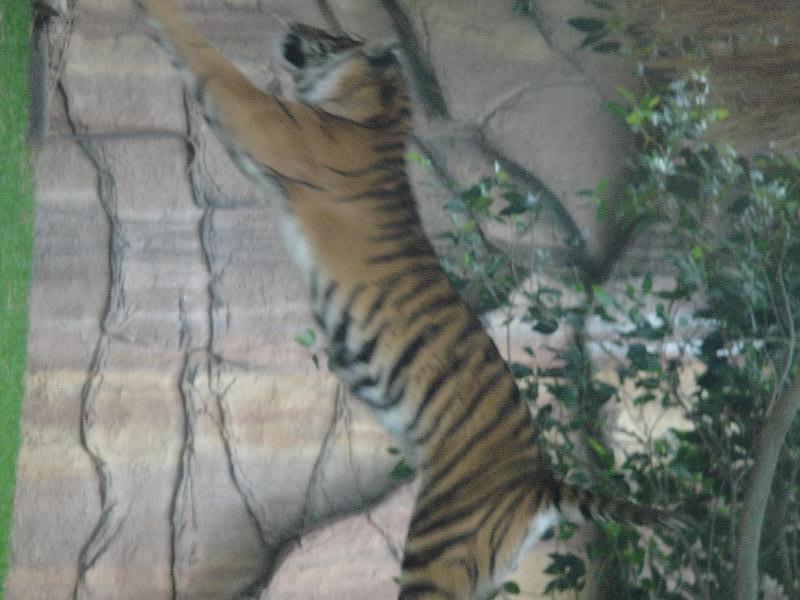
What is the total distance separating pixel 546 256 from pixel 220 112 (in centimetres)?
A: 72

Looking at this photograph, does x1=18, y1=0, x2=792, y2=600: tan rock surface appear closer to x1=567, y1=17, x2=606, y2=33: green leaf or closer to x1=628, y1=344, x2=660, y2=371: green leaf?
x1=567, y1=17, x2=606, y2=33: green leaf

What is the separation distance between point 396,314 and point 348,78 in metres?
0.36

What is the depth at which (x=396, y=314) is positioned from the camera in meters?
1.41

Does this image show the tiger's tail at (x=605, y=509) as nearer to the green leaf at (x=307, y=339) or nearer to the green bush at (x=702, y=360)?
the green bush at (x=702, y=360)

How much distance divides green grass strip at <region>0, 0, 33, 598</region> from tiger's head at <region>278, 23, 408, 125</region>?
1.34 feet

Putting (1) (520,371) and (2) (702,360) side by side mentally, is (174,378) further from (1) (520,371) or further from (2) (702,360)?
(2) (702,360)

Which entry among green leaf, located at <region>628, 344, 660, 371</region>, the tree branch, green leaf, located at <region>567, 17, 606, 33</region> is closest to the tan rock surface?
green leaf, located at <region>567, 17, 606, 33</region>

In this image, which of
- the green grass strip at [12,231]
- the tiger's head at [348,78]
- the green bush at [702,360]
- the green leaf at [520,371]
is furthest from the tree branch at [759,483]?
the green grass strip at [12,231]

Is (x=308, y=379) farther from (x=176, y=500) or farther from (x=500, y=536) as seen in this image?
(x=500, y=536)

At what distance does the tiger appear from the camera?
4.35ft

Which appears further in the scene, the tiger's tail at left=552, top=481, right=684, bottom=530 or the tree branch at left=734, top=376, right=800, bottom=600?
the tiger's tail at left=552, top=481, right=684, bottom=530

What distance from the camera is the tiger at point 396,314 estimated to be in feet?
4.35

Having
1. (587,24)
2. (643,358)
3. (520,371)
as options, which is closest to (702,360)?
(643,358)

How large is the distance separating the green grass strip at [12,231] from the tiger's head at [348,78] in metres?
0.41
